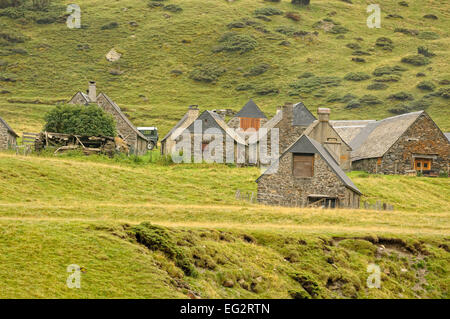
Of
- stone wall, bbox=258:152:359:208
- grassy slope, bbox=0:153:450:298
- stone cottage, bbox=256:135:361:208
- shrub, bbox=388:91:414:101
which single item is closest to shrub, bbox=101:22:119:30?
shrub, bbox=388:91:414:101

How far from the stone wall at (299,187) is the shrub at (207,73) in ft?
269

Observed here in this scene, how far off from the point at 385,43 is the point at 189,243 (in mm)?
125745

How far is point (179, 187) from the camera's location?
47.3 m

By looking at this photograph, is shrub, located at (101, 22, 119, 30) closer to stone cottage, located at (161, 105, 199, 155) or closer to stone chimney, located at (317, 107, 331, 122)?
stone cottage, located at (161, 105, 199, 155)

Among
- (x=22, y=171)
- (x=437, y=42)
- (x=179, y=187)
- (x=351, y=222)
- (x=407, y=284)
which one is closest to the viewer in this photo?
(x=407, y=284)

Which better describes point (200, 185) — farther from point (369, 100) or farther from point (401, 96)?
point (401, 96)

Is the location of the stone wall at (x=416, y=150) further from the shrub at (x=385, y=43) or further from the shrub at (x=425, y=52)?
the shrub at (x=385, y=43)

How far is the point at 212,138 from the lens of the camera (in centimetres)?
6412

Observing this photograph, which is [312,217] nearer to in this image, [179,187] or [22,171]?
[179,187]

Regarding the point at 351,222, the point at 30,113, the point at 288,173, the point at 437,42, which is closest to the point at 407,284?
the point at 351,222

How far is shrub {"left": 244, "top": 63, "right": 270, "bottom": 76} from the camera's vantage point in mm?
127812

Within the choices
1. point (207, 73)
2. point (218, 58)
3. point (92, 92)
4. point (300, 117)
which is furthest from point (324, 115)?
point (218, 58)

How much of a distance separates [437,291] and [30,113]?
7641 centimetres

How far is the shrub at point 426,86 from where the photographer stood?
11037 cm
